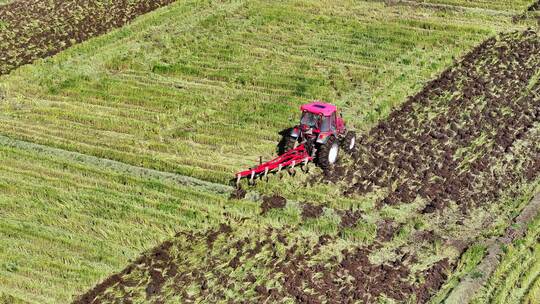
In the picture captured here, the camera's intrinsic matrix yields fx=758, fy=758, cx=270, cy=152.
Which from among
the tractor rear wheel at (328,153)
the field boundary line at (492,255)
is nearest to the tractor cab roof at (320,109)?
the tractor rear wheel at (328,153)

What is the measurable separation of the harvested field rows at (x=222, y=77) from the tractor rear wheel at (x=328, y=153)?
1.86 meters

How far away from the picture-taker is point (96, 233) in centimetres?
1680

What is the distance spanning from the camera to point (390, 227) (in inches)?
666

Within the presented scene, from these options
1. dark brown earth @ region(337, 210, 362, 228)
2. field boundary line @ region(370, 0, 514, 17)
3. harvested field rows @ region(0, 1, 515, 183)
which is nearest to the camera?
dark brown earth @ region(337, 210, 362, 228)

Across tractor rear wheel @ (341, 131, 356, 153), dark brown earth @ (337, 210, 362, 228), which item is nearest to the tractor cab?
tractor rear wheel @ (341, 131, 356, 153)

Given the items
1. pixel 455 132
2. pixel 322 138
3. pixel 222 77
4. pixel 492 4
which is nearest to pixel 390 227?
pixel 322 138

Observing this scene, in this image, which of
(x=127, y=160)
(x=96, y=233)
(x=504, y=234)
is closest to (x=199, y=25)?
(x=127, y=160)

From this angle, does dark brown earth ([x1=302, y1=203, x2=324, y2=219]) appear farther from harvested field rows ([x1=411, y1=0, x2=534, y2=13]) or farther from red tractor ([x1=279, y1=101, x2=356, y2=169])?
harvested field rows ([x1=411, y1=0, x2=534, y2=13])

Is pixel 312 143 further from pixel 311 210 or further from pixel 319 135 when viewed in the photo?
pixel 311 210

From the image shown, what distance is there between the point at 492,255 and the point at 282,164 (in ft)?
18.0

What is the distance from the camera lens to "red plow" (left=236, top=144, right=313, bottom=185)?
60.3 feet

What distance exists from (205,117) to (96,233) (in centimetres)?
655

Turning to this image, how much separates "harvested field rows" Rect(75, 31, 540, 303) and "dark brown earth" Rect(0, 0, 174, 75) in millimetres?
13954

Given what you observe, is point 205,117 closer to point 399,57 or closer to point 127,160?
point 127,160
